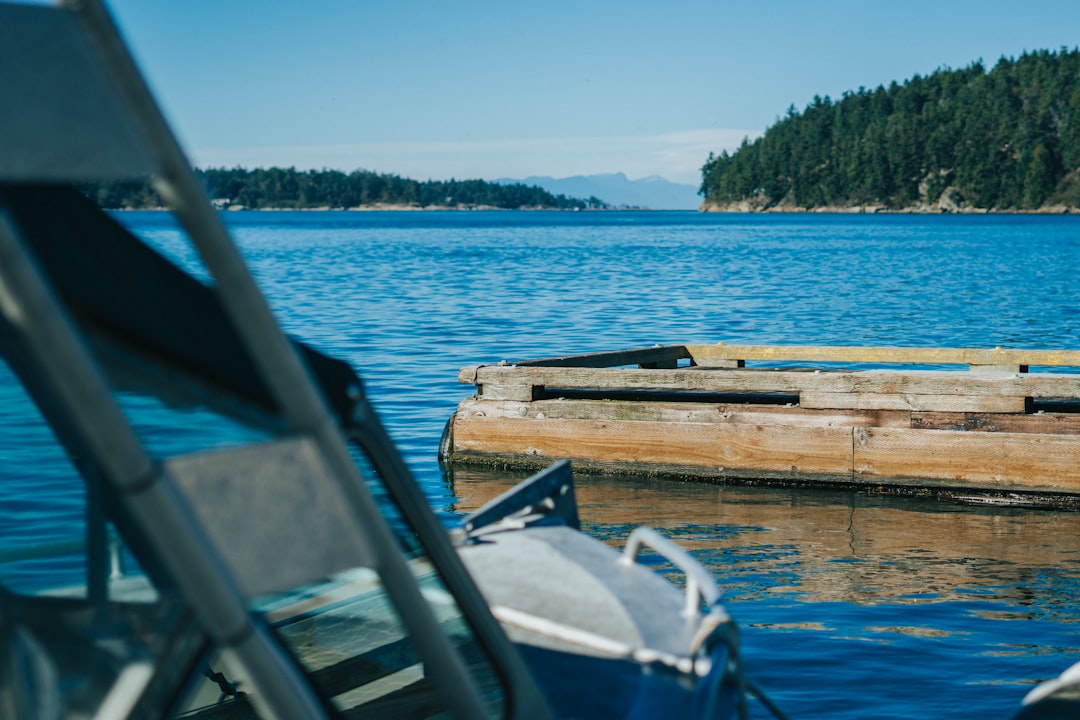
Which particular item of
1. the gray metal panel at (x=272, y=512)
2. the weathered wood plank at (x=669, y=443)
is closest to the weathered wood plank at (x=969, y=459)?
the weathered wood plank at (x=669, y=443)

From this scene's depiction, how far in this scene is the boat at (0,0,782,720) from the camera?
5.60 ft

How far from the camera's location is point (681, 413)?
10.7m

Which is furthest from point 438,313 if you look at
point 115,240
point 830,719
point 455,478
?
point 115,240

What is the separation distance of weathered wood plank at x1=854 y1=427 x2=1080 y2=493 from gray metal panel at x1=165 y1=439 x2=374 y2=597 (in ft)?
28.4

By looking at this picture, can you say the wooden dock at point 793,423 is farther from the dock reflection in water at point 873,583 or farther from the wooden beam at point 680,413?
the dock reflection in water at point 873,583

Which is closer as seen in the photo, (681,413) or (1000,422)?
(1000,422)

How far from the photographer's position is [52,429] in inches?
87.1

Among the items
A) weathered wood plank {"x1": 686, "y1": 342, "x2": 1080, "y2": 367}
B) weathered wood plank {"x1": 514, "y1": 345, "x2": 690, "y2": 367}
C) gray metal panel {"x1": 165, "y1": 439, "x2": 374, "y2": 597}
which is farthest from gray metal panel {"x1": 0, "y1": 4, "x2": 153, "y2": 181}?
weathered wood plank {"x1": 686, "y1": 342, "x2": 1080, "y2": 367}

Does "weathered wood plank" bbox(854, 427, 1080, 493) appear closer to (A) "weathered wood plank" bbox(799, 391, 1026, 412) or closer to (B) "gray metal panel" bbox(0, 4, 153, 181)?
(A) "weathered wood plank" bbox(799, 391, 1026, 412)

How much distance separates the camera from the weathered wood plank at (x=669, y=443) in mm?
10234

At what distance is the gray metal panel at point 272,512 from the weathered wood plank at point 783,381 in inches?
338

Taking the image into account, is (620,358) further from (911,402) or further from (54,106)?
(54,106)

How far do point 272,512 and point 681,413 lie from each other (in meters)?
9.04

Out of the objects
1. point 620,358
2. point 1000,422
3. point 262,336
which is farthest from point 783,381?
point 262,336
